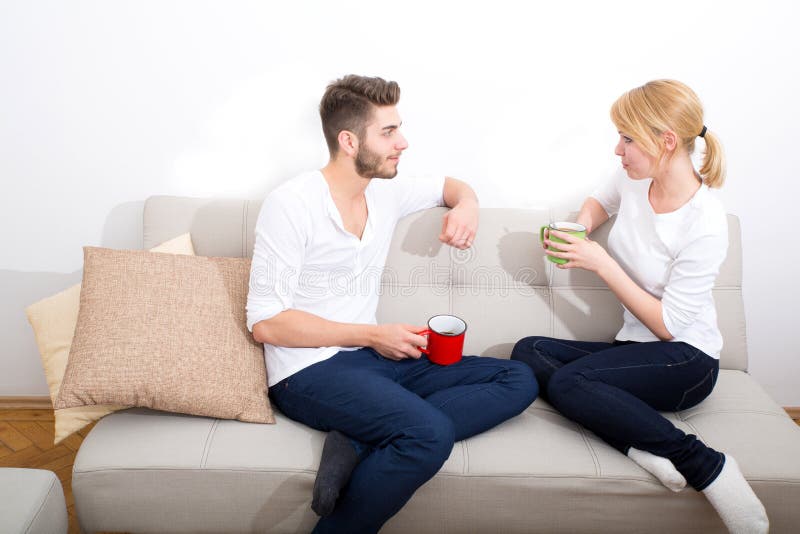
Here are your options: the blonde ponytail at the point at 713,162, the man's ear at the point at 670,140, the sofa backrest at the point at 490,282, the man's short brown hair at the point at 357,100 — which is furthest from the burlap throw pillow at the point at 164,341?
the blonde ponytail at the point at 713,162

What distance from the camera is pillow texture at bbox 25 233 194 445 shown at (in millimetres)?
1494

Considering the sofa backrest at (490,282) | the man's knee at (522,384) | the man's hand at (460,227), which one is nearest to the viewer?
the man's knee at (522,384)

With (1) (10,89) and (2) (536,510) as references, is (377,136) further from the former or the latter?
(1) (10,89)

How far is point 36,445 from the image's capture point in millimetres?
2031

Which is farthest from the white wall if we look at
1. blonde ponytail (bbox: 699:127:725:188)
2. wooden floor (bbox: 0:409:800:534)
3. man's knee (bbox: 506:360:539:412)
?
man's knee (bbox: 506:360:539:412)

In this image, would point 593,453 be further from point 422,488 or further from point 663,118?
point 663,118

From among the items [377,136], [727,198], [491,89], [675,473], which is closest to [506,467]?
[675,473]

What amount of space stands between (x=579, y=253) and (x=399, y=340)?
0.53 m

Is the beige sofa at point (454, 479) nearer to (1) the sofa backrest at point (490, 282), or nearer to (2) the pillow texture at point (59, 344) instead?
(2) the pillow texture at point (59, 344)

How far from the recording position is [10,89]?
1.91 meters

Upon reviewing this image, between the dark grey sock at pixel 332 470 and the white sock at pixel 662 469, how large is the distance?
0.68m

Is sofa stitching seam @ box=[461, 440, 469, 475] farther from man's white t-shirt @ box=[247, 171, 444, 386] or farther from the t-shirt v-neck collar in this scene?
the t-shirt v-neck collar

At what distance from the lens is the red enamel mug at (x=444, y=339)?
4.81ft

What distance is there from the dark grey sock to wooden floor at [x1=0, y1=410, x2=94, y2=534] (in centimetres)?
94
